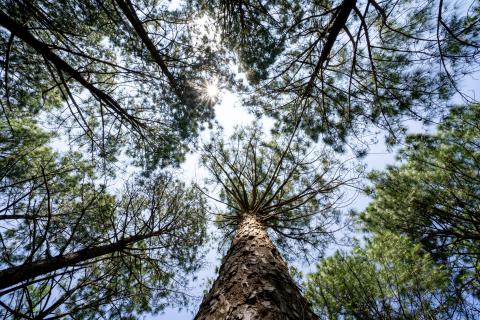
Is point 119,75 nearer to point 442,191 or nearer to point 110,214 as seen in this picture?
point 110,214

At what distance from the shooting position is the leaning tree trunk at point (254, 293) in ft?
5.79

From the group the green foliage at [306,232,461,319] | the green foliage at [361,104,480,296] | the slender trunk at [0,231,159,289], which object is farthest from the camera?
the green foliage at [361,104,480,296]

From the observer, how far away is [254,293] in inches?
78.3

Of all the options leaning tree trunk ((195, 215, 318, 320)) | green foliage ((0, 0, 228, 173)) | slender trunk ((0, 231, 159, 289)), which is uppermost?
green foliage ((0, 0, 228, 173))

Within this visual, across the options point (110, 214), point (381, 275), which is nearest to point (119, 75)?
point (110, 214)

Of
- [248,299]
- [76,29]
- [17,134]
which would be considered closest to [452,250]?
[248,299]

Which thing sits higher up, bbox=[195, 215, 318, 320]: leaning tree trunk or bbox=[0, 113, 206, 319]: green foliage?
bbox=[0, 113, 206, 319]: green foliage

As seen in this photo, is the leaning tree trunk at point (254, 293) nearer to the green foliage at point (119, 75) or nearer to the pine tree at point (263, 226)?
the pine tree at point (263, 226)

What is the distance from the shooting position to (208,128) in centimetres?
523

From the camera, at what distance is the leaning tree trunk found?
5.79 ft

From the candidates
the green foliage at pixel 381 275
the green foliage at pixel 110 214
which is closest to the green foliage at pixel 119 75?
the green foliage at pixel 110 214

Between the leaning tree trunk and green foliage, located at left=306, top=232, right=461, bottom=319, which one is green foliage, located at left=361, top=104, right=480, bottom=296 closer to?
green foliage, located at left=306, top=232, right=461, bottom=319

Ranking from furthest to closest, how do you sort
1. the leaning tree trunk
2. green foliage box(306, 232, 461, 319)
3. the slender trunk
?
green foliage box(306, 232, 461, 319) < the slender trunk < the leaning tree trunk

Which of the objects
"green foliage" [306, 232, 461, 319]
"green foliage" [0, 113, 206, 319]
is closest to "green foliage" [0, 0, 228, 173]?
"green foliage" [0, 113, 206, 319]
